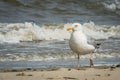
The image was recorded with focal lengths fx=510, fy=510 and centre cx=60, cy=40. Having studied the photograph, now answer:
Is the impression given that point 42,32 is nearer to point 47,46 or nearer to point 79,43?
point 47,46

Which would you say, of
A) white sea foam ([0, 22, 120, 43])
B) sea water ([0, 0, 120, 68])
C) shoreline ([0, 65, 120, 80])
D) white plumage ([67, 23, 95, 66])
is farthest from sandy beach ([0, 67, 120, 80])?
white sea foam ([0, 22, 120, 43])

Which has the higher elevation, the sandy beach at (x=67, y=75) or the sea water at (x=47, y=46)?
the sea water at (x=47, y=46)

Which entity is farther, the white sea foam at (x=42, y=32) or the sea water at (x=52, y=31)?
the white sea foam at (x=42, y=32)

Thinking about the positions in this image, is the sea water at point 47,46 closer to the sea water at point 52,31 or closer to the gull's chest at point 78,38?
the sea water at point 52,31

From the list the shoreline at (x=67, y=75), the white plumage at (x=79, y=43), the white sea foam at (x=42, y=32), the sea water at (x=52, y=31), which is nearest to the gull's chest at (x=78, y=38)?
the white plumage at (x=79, y=43)

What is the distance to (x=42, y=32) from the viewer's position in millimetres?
17000

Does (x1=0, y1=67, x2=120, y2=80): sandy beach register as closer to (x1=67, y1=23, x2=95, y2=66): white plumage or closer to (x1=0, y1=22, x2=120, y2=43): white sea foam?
(x1=67, y1=23, x2=95, y2=66): white plumage

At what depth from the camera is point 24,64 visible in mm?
10953

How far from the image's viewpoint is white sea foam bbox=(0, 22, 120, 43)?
15.7m

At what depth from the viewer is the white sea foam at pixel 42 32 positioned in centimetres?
1573

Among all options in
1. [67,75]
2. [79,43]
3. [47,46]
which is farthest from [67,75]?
[47,46]

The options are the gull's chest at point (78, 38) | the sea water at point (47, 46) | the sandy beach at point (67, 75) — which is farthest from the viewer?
the sea water at point (47, 46)

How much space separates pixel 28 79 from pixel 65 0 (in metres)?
17.4

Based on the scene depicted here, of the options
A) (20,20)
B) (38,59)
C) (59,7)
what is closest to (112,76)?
(38,59)
